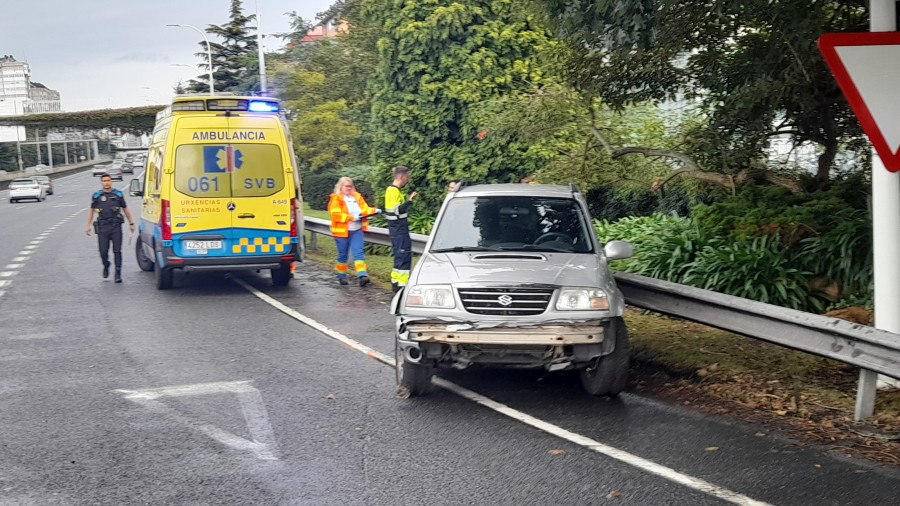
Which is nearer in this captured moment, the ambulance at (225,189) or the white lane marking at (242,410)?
the white lane marking at (242,410)

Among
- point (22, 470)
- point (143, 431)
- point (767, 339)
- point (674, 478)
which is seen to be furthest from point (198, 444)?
point (767, 339)

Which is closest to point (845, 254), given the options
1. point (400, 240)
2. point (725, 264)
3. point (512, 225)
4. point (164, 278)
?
point (725, 264)

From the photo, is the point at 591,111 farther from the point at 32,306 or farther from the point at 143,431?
the point at 143,431

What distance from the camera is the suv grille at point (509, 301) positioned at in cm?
693

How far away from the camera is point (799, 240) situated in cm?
1067

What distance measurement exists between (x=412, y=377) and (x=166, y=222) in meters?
7.50

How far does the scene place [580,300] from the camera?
6.95 meters

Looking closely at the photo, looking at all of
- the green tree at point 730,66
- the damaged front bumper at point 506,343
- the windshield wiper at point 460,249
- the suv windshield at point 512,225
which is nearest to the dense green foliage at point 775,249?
the green tree at point 730,66

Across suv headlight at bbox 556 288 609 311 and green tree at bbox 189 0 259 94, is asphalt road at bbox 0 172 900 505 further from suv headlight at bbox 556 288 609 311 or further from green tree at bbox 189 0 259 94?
green tree at bbox 189 0 259 94

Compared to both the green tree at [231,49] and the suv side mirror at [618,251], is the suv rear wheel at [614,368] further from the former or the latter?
the green tree at [231,49]

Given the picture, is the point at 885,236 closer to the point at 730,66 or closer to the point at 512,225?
the point at 512,225

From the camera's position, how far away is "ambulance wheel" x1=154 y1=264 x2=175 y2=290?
47.2 feet

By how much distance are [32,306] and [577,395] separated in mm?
8752

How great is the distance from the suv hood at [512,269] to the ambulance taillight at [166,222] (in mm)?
6913
